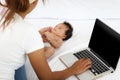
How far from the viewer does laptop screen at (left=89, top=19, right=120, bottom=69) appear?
1.11 m

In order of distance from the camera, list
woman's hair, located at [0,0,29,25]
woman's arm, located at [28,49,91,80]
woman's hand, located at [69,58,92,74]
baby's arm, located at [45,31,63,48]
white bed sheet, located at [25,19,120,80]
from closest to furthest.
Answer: woman's hair, located at [0,0,29,25]
woman's arm, located at [28,49,91,80]
woman's hand, located at [69,58,92,74]
white bed sheet, located at [25,19,120,80]
baby's arm, located at [45,31,63,48]

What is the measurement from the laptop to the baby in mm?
186

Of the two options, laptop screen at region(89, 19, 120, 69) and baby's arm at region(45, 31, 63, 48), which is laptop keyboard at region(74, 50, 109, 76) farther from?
baby's arm at region(45, 31, 63, 48)

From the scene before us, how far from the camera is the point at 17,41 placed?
2.79 ft

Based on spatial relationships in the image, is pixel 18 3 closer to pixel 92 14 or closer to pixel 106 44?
pixel 106 44

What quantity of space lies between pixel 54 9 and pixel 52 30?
0.50 metres

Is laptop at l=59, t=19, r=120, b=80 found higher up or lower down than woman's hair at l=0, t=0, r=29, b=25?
lower down

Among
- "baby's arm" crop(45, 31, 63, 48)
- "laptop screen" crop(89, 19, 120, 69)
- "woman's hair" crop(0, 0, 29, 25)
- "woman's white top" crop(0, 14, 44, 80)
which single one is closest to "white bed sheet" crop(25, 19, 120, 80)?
"baby's arm" crop(45, 31, 63, 48)

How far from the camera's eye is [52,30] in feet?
5.12

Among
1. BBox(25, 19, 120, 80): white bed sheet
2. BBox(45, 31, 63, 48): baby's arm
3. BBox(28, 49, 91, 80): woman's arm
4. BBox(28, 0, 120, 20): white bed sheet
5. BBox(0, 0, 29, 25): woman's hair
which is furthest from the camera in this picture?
BBox(28, 0, 120, 20): white bed sheet

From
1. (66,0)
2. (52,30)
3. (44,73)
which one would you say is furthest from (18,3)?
(66,0)

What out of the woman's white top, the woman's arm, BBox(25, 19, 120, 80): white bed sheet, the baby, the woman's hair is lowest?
BBox(25, 19, 120, 80): white bed sheet

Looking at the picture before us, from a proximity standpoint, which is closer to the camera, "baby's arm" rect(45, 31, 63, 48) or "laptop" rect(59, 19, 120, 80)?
"laptop" rect(59, 19, 120, 80)

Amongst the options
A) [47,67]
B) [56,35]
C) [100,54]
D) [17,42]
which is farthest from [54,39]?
[17,42]
